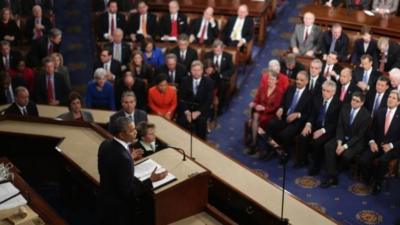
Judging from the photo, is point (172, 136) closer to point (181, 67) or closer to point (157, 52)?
point (181, 67)

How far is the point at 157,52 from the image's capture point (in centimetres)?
791

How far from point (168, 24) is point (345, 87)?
3152mm

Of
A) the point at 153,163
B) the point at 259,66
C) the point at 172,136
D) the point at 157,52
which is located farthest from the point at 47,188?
the point at 259,66

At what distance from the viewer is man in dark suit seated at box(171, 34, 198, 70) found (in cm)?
783

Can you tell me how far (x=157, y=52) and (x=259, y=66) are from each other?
1.69 m

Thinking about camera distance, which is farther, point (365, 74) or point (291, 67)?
point (291, 67)

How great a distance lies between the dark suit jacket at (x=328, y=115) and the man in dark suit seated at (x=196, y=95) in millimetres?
1223

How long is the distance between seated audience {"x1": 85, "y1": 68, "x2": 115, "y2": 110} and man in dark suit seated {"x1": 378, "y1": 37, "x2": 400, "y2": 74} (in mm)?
3387

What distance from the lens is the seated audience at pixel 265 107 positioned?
6.74 meters

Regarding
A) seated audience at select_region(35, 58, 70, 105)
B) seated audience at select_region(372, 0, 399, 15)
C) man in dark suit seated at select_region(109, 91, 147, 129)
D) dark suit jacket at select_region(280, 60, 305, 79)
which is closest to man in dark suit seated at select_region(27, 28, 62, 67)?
seated audience at select_region(35, 58, 70, 105)

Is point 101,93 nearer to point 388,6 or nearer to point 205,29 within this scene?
point 205,29

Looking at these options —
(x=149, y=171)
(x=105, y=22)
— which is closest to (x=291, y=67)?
(x=105, y=22)

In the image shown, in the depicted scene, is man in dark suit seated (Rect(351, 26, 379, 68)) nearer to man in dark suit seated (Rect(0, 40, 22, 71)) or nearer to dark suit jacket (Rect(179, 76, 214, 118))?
dark suit jacket (Rect(179, 76, 214, 118))

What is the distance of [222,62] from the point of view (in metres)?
7.72
